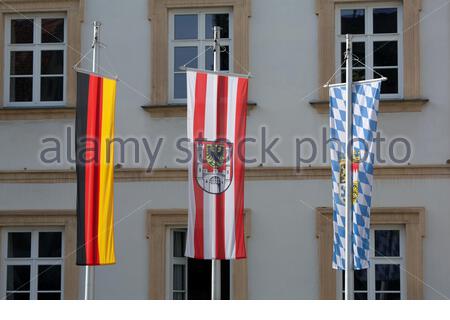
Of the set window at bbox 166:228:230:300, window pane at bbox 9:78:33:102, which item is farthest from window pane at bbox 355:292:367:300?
window pane at bbox 9:78:33:102

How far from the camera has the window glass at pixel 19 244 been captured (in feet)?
47.1

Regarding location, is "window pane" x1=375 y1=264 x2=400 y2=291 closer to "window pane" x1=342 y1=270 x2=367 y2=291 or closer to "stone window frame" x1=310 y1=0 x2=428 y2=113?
"window pane" x1=342 y1=270 x2=367 y2=291

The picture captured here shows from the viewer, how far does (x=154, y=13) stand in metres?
14.3

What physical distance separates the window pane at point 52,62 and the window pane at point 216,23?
2.40 m

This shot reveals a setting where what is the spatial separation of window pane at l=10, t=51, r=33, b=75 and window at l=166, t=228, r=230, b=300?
139 inches

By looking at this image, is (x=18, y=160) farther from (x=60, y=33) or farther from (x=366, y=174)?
(x=366, y=174)

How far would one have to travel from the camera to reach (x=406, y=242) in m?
13.5

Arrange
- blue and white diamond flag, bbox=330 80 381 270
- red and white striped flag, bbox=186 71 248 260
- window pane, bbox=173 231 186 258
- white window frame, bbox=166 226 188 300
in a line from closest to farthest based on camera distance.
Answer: red and white striped flag, bbox=186 71 248 260 → blue and white diamond flag, bbox=330 80 381 270 → white window frame, bbox=166 226 188 300 → window pane, bbox=173 231 186 258

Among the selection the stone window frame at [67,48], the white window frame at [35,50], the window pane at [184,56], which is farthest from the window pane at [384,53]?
the white window frame at [35,50]

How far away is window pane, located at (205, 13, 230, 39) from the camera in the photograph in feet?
46.8

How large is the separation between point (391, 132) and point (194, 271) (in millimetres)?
3716

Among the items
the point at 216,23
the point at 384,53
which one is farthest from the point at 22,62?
the point at 384,53

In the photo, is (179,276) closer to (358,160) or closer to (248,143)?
(248,143)
